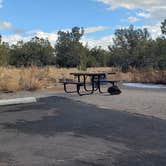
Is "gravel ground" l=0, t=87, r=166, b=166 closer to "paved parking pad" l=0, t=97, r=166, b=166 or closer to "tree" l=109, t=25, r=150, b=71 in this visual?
"paved parking pad" l=0, t=97, r=166, b=166

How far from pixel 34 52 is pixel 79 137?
181 feet

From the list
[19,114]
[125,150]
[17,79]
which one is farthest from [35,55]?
[125,150]

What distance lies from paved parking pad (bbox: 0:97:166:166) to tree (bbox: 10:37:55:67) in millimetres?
46867

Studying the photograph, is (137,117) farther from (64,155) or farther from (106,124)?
(64,155)

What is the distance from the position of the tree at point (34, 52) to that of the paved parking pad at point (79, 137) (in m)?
46.9

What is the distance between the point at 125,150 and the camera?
315 inches

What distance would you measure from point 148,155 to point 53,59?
201ft

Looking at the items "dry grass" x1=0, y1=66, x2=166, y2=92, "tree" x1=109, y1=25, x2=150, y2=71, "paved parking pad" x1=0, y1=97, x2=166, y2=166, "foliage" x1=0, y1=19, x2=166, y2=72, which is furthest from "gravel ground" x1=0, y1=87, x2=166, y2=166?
"tree" x1=109, y1=25, x2=150, y2=71

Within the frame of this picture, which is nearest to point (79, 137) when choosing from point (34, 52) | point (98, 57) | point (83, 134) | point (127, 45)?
point (83, 134)

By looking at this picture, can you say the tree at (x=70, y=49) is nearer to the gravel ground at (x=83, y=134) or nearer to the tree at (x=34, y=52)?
the tree at (x=34, y=52)

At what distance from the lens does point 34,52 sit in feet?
210

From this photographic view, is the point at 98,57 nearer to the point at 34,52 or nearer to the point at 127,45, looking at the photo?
the point at 34,52

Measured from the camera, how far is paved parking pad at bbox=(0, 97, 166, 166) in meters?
7.30

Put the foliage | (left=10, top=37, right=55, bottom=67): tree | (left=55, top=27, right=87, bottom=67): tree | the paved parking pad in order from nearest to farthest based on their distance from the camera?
the paved parking pad, the foliage, (left=10, top=37, right=55, bottom=67): tree, (left=55, top=27, right=87, bottom=67): tree
